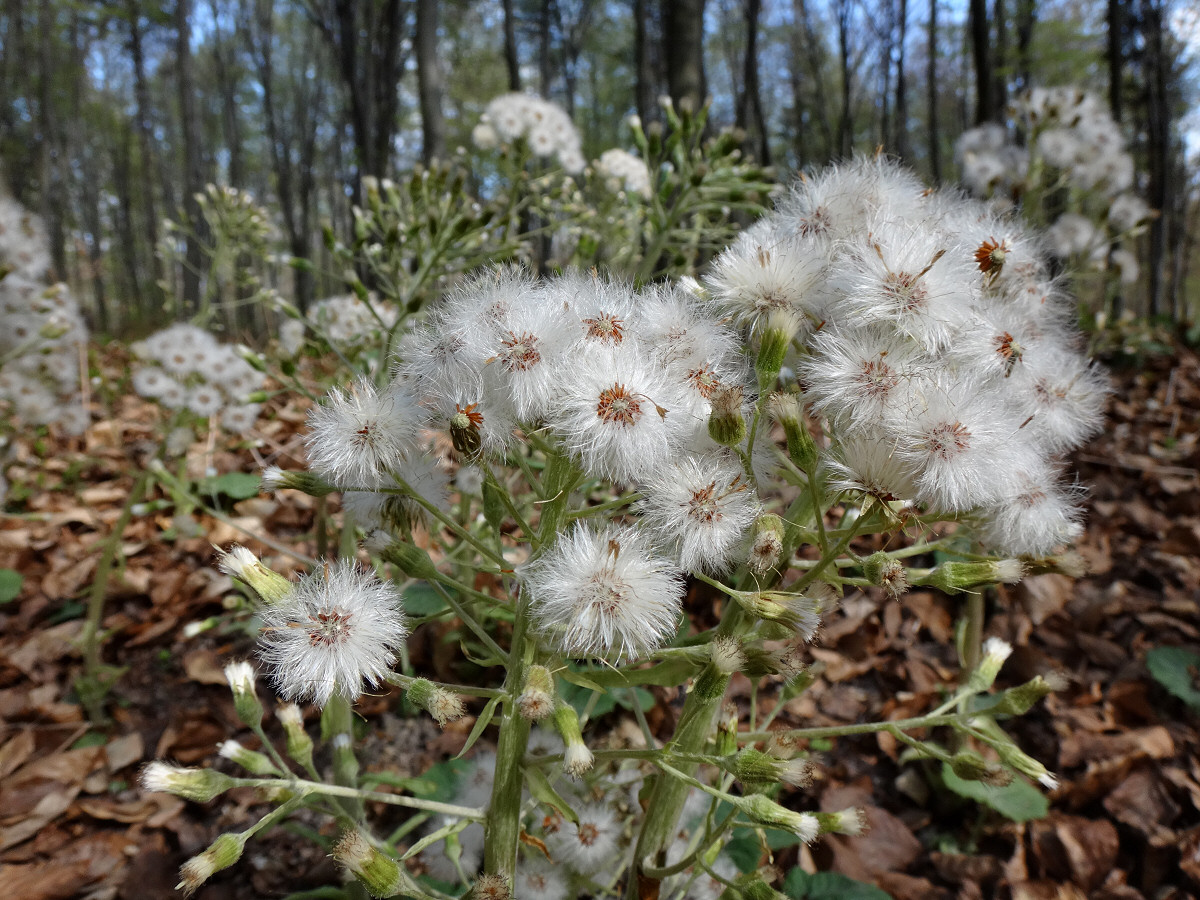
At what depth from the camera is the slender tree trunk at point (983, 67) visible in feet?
21.2

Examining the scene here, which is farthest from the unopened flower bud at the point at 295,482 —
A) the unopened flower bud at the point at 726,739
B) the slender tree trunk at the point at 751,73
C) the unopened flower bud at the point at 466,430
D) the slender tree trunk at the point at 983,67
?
the slender tree trunk at the point at 751,73

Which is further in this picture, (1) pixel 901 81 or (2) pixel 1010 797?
(1) pixel 901 81

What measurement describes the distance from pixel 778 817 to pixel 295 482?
100cm

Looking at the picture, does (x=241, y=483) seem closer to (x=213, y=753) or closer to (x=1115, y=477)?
(x=213, y=753)

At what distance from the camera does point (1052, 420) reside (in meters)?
1.35

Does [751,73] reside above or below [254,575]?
above

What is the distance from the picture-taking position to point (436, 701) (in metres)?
1.02

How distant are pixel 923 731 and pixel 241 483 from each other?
3.40 metres

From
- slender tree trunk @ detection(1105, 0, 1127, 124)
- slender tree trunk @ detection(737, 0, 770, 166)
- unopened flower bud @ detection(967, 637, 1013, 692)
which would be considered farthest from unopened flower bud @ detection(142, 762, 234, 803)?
slender tree trunk @ detection(1105, 0, 1127, 124)

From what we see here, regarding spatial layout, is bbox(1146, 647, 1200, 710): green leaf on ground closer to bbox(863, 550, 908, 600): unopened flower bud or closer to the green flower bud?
the green flower bud

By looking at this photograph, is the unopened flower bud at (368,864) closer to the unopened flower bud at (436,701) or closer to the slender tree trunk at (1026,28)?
the unopened flower bud at (436,701)

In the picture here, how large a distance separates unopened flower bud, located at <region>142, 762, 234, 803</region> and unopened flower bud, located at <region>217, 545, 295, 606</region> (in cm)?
33

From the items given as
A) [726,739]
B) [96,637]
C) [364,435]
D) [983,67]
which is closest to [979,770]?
[726,739]

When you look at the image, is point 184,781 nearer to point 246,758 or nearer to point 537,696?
point 246,758
